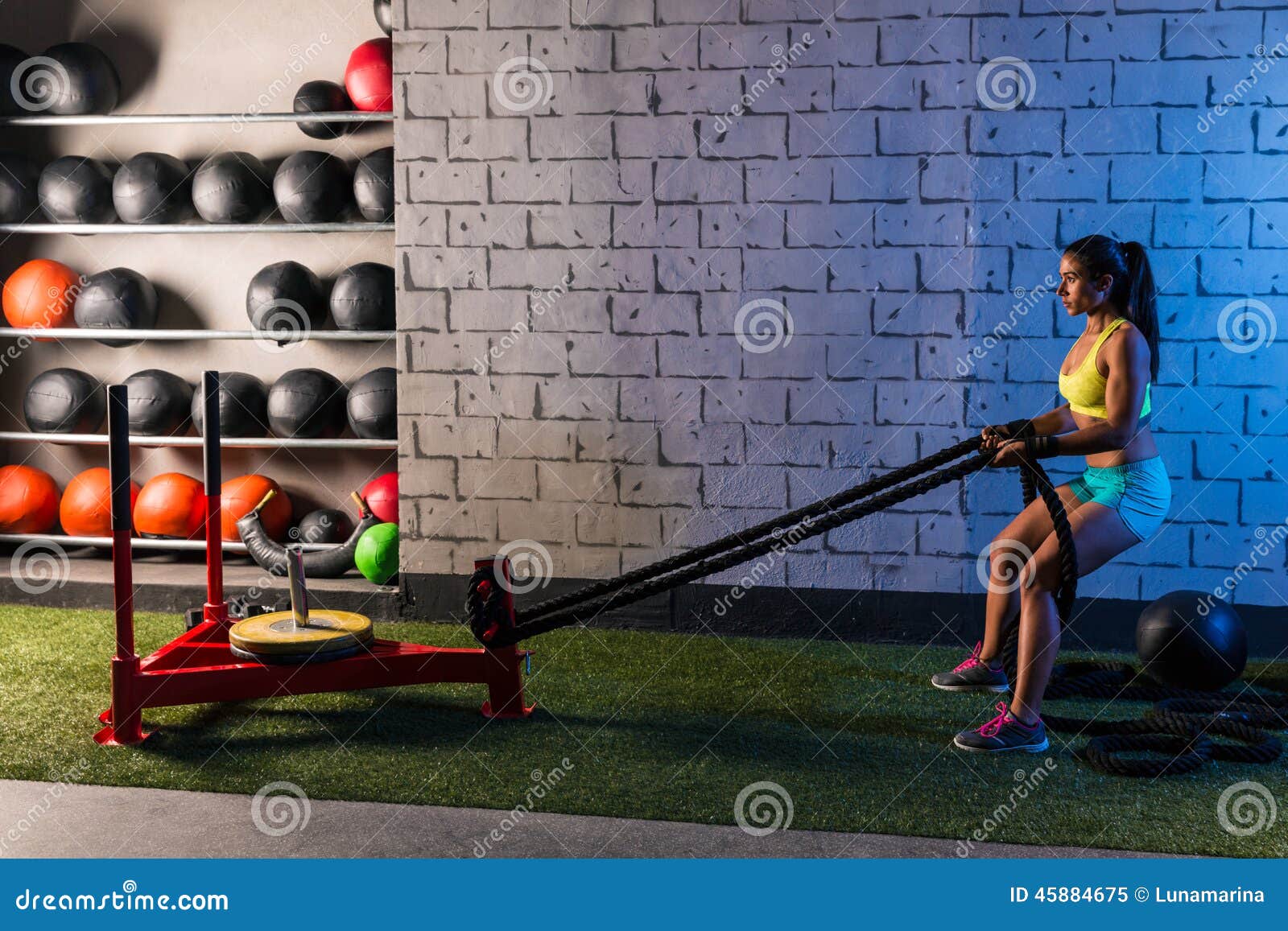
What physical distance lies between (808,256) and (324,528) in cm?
257

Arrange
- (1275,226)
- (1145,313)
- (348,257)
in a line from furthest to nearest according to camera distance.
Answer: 1. (348,257)
2. (1275,226)
3. (1145,313)

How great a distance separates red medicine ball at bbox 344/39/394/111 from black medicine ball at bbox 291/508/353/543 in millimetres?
1885

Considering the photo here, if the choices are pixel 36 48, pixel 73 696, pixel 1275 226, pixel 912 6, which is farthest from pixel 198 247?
pixel 1275 226

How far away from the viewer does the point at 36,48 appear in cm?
597

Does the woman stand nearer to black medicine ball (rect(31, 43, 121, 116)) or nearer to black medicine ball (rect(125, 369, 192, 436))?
black medicine ball (rect(125, 369, 192, 436))

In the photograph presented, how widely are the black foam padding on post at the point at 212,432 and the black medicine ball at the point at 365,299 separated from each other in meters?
1.22

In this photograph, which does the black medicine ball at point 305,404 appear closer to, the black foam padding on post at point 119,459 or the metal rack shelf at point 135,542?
the metal rack shelf at point 135,542

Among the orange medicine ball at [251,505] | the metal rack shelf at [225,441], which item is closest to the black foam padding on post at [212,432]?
the metal rack shelf at [225,441]

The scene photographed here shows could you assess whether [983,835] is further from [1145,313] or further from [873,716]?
[1145,313]

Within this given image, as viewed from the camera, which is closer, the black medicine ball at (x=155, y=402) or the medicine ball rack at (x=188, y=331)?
the medicine ball rack at (x=188, y=331)

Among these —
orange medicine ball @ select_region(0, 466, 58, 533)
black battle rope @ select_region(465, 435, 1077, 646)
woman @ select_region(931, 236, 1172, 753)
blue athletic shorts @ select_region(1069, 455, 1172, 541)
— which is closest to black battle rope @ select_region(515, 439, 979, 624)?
black battle rope @ select_region(465, 435, 1077, 646)

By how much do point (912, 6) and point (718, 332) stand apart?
58.3 inches

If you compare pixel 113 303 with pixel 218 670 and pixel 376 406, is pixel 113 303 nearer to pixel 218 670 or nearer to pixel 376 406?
pixel 376 406

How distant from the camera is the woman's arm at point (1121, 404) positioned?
11.3ft
